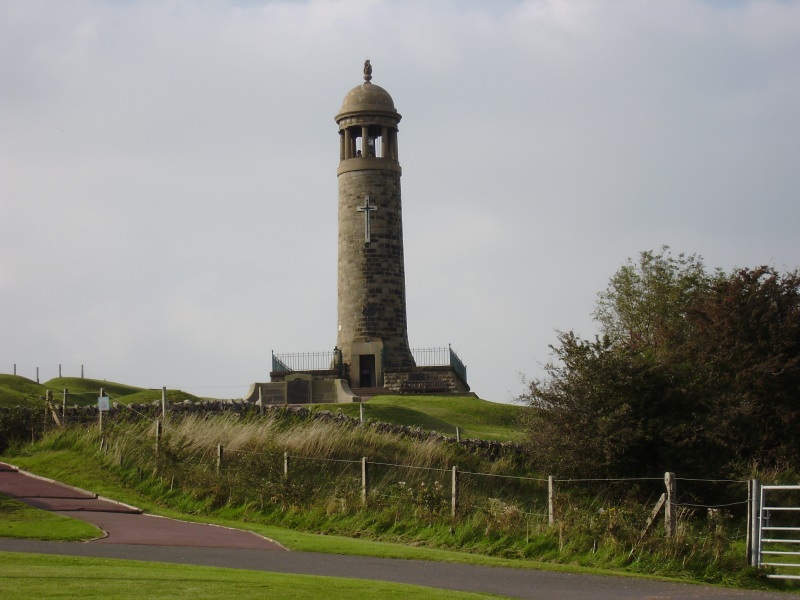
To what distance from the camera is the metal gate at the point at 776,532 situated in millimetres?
19969

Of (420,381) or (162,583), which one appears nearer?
(162,583)

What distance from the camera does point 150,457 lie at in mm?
30422

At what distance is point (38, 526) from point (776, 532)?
1590 centimetres

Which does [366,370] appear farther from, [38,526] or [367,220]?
[38,526]

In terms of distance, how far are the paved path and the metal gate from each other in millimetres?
1653

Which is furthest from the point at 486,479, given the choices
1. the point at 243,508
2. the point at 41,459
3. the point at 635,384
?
the point at 41,459

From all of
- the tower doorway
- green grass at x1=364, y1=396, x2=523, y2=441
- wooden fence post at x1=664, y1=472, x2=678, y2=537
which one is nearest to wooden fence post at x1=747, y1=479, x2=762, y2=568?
wooden fence post at x1=664, y1=472, x2=678, y2=537

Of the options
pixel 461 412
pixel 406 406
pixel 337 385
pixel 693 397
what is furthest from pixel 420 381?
pixel 693 397

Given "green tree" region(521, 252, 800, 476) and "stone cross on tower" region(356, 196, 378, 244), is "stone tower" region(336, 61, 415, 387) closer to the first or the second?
"stone cross on tower" region(356, 196, 378, 244)

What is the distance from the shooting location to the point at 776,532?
27312 millimetres

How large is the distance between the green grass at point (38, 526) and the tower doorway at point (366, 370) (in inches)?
1303

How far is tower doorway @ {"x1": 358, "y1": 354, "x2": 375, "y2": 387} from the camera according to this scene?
2272 inches

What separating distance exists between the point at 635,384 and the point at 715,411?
84.6 inches

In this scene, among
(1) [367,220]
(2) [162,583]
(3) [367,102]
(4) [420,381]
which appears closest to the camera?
(2) [162,583]
